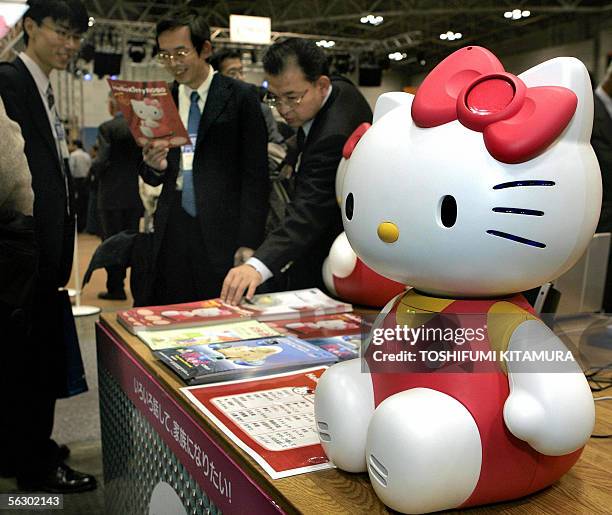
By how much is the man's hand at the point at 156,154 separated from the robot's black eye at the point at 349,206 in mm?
1361

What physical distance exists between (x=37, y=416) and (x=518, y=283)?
195cm

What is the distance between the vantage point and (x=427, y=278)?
0.84m

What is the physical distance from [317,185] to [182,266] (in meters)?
0.74

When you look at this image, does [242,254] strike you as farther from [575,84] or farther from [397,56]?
[397,56]

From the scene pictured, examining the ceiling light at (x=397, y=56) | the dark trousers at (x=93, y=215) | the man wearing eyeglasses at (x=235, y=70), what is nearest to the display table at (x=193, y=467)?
the man wearing eyeglasses at (x=235, y=70)

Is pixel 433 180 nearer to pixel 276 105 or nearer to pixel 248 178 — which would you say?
pixel 276 105

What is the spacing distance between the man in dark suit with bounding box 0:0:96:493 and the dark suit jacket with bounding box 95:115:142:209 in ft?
1.10

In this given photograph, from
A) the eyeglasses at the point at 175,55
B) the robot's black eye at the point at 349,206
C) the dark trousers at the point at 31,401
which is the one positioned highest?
the eyeglasses at the point at 175,55

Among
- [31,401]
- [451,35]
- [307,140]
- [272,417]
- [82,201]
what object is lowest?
[31,401]

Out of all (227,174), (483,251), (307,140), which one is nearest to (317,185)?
(307,140)

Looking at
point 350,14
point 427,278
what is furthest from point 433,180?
point 350,14

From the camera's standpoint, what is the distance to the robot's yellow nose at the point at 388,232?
0.83 m

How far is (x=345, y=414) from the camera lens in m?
0.87

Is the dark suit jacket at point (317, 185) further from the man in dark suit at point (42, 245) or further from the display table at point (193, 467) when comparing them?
the man in dark suit at point (42, 245)
